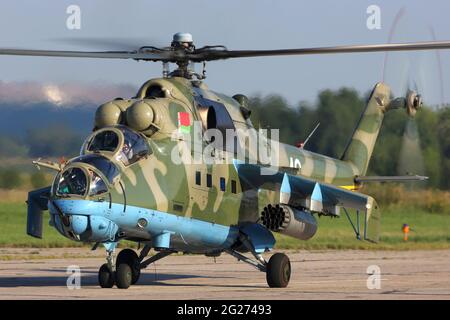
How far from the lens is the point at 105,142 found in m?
16.8

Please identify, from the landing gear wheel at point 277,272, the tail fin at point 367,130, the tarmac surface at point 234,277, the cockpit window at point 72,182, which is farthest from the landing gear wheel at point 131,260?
the tail fin at point 367,130

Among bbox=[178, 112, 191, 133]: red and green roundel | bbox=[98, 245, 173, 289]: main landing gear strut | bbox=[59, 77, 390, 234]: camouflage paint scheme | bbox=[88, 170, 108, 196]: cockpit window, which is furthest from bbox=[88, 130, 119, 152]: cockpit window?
bbox=[98, 245, 173, 289]: main landing gear strut

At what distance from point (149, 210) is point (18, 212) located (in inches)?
762

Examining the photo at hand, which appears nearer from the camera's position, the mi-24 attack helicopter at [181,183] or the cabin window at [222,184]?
the mi-24 attack helicopter at [181,183]

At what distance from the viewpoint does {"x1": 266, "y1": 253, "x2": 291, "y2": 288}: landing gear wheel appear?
18.8 metres

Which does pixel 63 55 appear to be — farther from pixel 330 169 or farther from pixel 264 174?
pixel 330 169

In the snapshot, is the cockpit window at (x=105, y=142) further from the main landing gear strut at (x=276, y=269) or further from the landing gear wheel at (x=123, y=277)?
the main landing gear strut at (x=276, y=269)

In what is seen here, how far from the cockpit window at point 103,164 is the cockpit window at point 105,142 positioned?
0.99 ft

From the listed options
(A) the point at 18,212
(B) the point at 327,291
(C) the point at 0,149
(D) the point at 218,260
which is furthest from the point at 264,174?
(A) the point at 18,212

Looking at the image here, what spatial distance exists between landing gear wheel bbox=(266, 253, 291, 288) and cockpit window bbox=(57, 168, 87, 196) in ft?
13.8

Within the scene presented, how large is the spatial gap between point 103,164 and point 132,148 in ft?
2.21

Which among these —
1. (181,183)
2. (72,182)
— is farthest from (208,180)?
(72,182)

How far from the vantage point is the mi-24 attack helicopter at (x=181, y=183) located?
53.5ft

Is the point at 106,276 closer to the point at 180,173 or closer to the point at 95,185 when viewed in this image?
the point at 180,173
